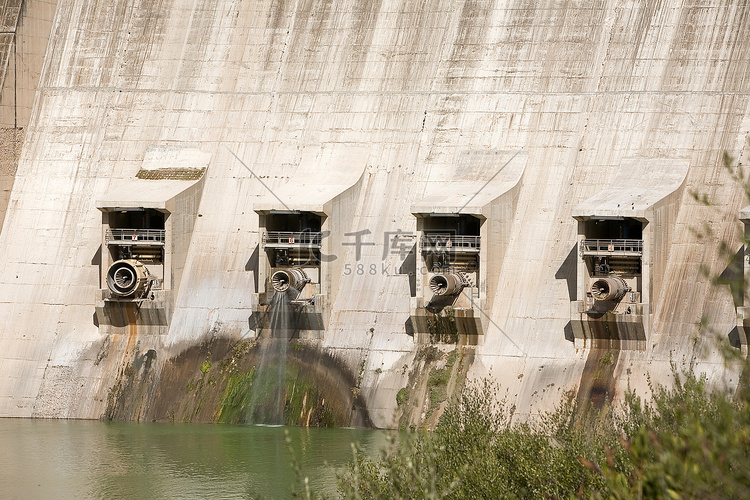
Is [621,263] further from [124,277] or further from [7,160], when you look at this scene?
[7,160]

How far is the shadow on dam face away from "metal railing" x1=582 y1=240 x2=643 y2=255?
21.5 feet

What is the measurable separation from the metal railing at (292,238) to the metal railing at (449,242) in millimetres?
2882

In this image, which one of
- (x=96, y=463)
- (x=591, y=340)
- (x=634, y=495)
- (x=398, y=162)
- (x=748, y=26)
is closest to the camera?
(x=634, y=495)

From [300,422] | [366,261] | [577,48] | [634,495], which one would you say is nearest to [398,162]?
[366,261]

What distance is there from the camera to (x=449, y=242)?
30203mm

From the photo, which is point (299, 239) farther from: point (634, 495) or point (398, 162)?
point (634, 495)

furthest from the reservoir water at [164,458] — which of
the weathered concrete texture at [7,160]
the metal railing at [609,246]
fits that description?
the weathered concrete texture at [7,160]

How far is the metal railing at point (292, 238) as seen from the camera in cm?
3144

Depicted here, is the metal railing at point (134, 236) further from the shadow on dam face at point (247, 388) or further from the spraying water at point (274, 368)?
the spraying water at point (274, 368)

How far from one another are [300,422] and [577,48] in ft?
40.1

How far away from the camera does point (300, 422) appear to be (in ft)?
99.0

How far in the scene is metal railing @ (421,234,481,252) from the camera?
30.1m

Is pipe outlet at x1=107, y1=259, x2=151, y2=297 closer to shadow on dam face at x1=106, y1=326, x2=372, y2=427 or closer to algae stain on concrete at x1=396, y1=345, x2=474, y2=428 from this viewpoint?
shadow on dam face at x1=106, y1=326, x2=372, y2=427

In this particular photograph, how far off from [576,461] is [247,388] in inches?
596
